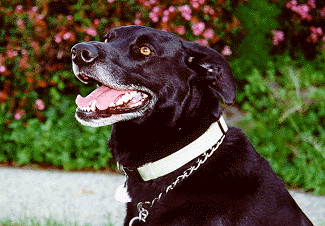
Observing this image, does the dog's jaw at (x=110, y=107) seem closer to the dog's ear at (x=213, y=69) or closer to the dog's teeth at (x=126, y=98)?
the dog's teeth at (x=126, y=98)

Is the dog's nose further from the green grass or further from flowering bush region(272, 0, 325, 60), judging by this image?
flowering bush region(272, 0, 325, 60)

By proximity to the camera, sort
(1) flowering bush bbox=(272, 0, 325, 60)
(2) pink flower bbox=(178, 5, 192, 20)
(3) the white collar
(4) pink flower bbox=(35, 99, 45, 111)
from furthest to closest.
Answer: (1) flowering bush bbox=(272, 0, 325, 60) → (4) pink flower bbox=(35, 99, 45, 111) → (2) pink flower bbox=(178, 5, 192, 20) → (3) the white collar

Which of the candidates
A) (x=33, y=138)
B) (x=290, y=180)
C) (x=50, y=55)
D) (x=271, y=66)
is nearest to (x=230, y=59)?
(x=271, y=66)

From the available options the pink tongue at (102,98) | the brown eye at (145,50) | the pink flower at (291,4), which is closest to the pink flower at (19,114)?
the pink tongue at (102,98)

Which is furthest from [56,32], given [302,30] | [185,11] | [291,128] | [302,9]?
[302,30]

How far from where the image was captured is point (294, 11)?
186 inches

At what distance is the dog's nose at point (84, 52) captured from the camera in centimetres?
188

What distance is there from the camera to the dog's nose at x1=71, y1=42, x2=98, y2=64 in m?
1.88

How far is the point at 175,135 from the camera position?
1.97 metres

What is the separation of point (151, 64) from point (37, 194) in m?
2.15

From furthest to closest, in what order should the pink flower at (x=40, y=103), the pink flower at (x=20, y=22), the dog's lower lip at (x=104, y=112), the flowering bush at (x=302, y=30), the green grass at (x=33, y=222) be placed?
the flowering bush at (x=302, y=30), the pink flower at (x=40, y=103), the pink flower at (x=20, y=22), the green grass at (x=33, y=222), the dog's lower lip at (x=104, y=112)

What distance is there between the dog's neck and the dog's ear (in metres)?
0.18

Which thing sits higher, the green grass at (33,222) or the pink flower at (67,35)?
the pink flower at (67,35)

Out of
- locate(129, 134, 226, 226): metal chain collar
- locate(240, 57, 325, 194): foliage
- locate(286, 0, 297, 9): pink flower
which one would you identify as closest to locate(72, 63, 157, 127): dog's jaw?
locate(129, 134, 226, 226): metal chain collar
